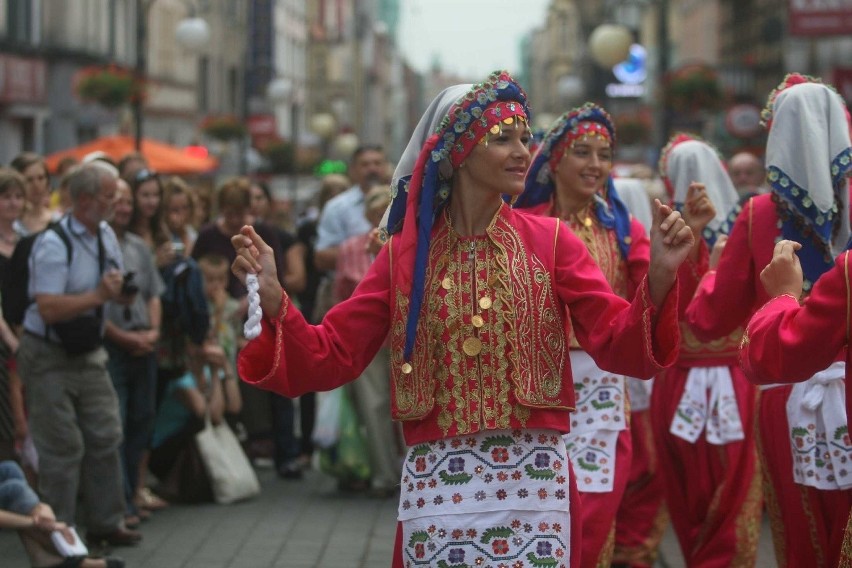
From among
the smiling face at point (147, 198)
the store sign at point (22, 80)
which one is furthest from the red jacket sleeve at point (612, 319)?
the store sign at point (22, 80)

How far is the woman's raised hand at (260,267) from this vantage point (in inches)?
185

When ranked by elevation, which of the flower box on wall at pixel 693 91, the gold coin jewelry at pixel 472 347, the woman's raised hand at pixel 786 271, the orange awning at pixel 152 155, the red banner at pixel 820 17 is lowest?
the gold coin jewelry at pixel 472 347

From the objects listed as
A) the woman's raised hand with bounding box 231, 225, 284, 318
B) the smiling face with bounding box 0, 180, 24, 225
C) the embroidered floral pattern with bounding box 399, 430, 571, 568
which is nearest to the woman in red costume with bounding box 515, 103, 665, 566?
the embroidered floral pattern with bounding box 399, 430, 571, 568

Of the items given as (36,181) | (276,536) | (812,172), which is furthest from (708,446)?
(36,181)

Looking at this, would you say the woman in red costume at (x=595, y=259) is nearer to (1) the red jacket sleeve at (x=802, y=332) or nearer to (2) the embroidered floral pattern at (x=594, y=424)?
(2) the embroidered floral pattern at (x=594, y=424)

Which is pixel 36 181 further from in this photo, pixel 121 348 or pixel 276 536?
pixel 276 536

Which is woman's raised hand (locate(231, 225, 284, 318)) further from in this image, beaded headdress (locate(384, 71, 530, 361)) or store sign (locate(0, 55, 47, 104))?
store sign (locate(0, 55, 47, 104))

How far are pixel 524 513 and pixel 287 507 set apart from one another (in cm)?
572

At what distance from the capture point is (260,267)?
475cm

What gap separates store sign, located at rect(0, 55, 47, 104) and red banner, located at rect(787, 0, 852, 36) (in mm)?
13355

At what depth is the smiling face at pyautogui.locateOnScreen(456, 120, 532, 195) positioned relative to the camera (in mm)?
4949

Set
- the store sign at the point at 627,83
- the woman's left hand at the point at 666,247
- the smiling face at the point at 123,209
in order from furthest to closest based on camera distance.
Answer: the store sign at the point at 627,83, the smiling face at the point at 123,209, the woman's left hand at the point at 666,247

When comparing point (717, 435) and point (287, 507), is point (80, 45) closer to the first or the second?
point (287, 507)

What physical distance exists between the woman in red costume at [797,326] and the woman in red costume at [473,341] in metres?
0.37
